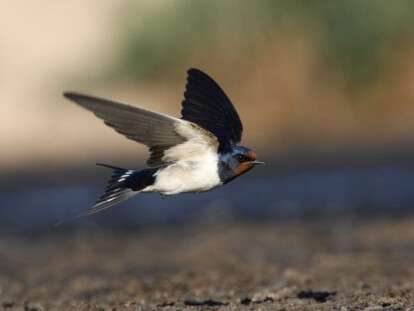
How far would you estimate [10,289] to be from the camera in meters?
8.76

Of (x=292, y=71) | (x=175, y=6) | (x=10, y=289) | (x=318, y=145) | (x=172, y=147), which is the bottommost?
(x=10, y=289)

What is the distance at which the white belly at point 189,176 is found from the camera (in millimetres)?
6879

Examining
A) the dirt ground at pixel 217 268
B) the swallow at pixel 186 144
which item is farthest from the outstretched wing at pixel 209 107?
the dirt ground at pixel 217 268

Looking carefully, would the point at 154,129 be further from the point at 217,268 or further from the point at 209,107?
the point at 217,268

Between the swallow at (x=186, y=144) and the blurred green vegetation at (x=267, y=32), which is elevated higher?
the blurred green vegetation at (x=267, y=32)

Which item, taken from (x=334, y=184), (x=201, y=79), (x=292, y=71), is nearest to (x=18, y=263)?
(x=201, y=79)

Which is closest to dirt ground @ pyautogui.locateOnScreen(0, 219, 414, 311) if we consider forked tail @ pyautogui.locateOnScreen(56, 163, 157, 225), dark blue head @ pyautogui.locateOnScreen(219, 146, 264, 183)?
forked tail @ pyautogui.locateOnScreen(56, 163, 157, 225)

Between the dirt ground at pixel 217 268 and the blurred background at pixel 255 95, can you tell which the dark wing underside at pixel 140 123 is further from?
the blurred background at pixel 255 95

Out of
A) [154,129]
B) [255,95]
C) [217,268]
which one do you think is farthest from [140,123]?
[255,95]

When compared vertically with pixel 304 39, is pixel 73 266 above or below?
below

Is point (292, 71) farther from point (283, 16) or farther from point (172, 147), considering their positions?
Result: point (172, 147)

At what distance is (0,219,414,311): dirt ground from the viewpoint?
7395mm

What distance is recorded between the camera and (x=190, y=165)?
698cm

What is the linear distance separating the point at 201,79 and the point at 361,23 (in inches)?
488
